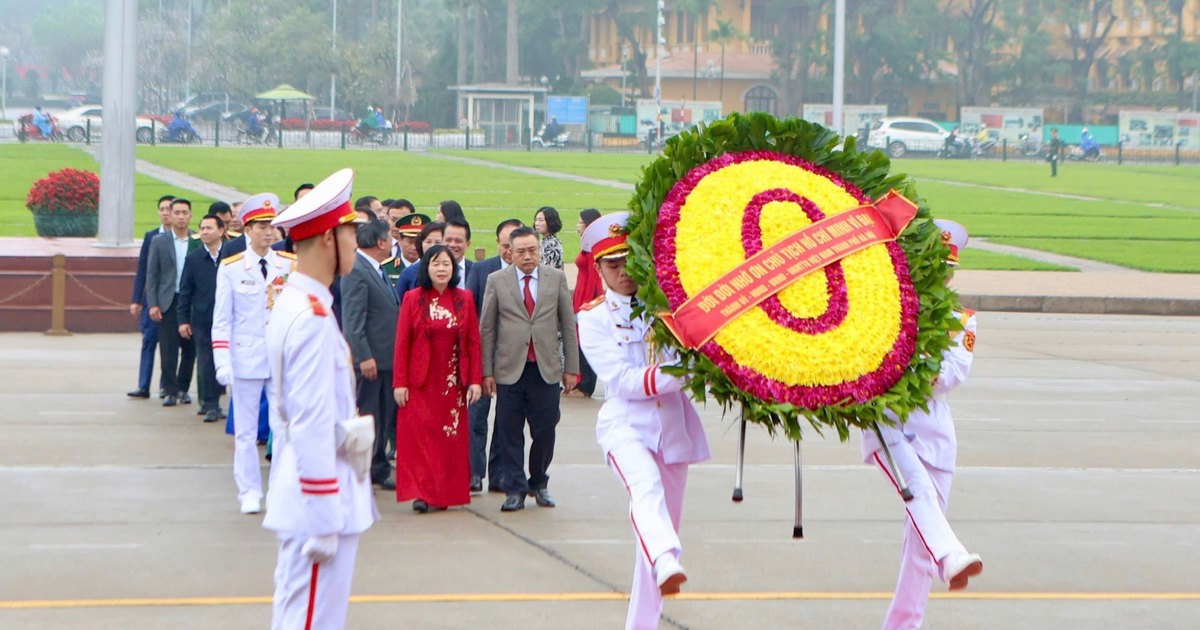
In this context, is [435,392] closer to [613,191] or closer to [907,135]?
A: [613,191]

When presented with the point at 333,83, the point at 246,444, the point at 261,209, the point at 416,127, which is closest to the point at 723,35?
the point at 416,127

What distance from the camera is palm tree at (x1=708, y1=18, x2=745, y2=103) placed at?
282ft

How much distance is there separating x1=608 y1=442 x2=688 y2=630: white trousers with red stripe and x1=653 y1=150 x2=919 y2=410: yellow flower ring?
63 centimetres

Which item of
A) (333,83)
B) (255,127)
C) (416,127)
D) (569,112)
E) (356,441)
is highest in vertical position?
(333,83)

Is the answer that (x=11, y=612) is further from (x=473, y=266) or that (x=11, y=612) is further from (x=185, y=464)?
(x=473, y=266)

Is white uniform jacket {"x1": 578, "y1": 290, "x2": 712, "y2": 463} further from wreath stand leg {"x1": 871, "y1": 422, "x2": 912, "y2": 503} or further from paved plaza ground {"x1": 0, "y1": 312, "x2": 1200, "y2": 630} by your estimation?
paved plaza ground {"x1": 0, "y1": 312, "x2": 1200, "y2": 630}

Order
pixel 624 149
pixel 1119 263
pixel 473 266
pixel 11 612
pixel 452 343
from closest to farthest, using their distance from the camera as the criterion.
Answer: pixel 11 612, pixel 452 343, pixel 473 266, pixel 1119 263, pixel 624 149

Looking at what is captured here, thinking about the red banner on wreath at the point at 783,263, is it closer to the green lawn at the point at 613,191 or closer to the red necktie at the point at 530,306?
the red necktie at the point at 530,306

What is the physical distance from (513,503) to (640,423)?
316cm

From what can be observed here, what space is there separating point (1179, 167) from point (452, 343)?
2559 inches

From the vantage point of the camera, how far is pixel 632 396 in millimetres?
5809

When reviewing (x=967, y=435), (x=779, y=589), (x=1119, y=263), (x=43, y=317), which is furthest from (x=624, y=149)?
(x=779, y=589)

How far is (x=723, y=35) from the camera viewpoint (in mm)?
86250

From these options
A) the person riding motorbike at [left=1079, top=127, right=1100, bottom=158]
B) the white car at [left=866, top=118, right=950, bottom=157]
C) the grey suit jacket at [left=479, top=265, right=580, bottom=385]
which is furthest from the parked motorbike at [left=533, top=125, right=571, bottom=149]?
the grey suit jacket at [left=479, top=265, right=580, bottom=385]
